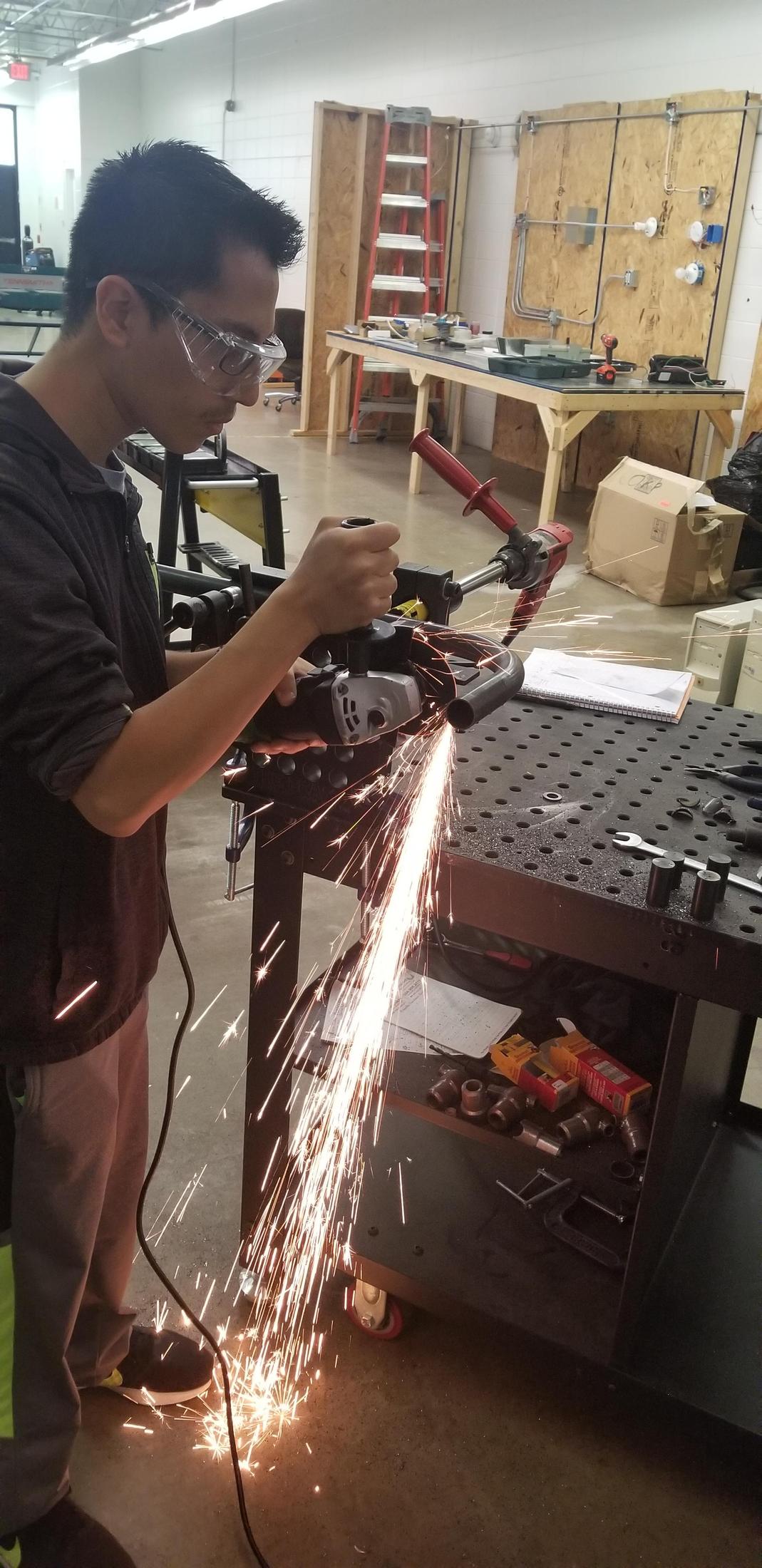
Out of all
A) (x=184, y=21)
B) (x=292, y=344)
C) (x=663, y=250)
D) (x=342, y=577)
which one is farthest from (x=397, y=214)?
(x=342, y=577)

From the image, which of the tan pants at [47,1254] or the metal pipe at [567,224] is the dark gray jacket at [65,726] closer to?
the tan pants at [47,1254]

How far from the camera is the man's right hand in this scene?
100 cm

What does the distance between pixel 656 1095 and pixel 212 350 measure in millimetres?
1213

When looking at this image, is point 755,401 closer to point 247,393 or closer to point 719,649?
point 719,649

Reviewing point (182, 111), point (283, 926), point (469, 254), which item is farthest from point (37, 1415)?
point (182, 111)

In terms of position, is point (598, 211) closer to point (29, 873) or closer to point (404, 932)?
point (404, 932)

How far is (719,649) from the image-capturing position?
4.00 metres

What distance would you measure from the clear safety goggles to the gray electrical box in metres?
7.02

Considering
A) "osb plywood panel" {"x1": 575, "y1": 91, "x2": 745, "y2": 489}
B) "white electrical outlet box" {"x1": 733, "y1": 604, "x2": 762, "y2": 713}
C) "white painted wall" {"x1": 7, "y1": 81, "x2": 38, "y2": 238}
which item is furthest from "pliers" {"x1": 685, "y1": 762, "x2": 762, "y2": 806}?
"white painted wall" {"x1": 7, "y1": 81, "x2": 38, "y2": 238}

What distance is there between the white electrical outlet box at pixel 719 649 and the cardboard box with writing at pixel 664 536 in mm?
1159

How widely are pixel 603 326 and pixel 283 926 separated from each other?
6.85m

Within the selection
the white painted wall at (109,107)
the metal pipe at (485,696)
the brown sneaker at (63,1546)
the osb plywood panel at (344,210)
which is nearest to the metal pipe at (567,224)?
the osb plywood panel at (344,210)

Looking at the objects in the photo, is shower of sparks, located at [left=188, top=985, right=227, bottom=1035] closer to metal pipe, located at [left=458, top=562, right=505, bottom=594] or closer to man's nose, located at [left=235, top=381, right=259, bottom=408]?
metal pipe, located at [left=458, top=562, right=505, bottom=594]

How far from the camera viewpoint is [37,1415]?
4.32 feet
